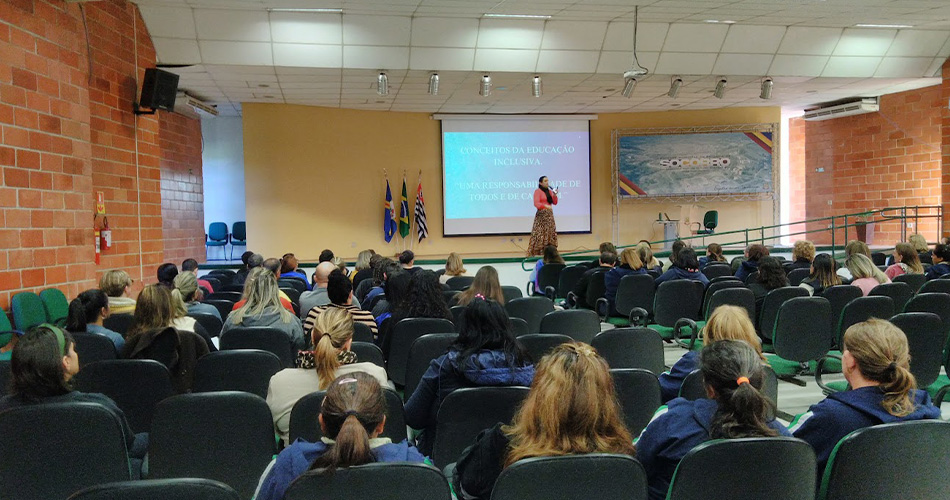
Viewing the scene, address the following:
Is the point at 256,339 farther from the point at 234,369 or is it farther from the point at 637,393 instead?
the point at 637,393

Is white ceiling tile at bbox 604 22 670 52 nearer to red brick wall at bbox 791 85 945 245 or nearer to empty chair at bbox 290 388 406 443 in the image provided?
red brick wall at bbox 791 85 945 245

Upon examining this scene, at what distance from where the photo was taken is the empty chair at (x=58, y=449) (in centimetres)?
230

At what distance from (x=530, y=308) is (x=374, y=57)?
5482mm

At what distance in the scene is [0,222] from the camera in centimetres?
555

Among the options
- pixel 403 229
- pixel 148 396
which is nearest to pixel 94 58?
pixel 148 396

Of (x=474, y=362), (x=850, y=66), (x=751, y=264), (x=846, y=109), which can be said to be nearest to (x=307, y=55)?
(x=751, y=264)

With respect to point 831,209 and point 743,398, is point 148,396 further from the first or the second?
point 831,209

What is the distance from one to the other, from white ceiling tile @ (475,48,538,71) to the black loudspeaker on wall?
4.10 meters

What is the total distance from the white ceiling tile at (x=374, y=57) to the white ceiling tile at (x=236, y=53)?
3.35ft

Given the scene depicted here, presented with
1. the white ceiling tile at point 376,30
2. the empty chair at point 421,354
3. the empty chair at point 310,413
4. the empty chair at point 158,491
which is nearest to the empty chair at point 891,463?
the empty chair at point 310,413

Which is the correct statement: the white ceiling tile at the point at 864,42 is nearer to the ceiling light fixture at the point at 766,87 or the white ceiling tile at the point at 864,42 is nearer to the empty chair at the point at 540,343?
the ceiling light fixture at the point at 766,87

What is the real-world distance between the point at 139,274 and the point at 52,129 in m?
2.66

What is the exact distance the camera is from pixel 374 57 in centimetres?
Result: 984

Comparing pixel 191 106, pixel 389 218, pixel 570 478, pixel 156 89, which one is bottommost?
pixel 570 478
